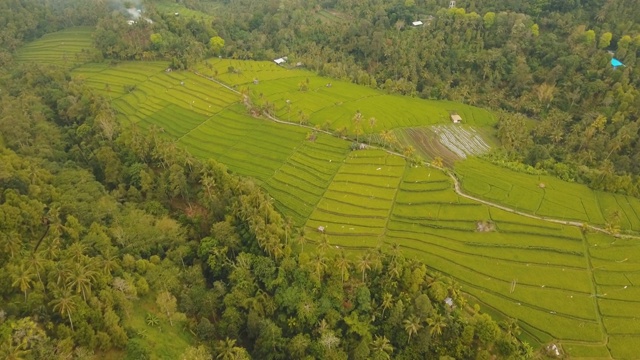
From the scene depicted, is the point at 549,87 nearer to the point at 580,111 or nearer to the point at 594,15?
the point at 580,111

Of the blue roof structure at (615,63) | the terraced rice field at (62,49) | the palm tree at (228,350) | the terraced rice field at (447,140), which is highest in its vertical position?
the terraced rice field at (62,49)

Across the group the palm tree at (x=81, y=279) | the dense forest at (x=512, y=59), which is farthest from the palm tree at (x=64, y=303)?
the dense forest at (x=512, y=59)

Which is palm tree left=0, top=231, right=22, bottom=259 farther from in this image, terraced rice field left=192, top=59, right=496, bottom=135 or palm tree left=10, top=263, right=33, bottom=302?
terraced rice field left=192, top=59, right=496, bottom=135

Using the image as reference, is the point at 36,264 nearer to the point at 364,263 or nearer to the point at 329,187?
the point at 364,263

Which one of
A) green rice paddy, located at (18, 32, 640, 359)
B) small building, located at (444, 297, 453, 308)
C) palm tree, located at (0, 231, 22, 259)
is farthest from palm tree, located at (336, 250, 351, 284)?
palm tree, located at (0, 231, 22, 259)

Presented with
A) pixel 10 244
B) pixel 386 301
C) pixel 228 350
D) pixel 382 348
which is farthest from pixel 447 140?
pixel 10 244

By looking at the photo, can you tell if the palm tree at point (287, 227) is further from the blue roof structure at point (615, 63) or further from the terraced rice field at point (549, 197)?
the blue roof structure at point (615, 63)

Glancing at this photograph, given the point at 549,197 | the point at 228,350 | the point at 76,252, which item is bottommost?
the point at 549,197
